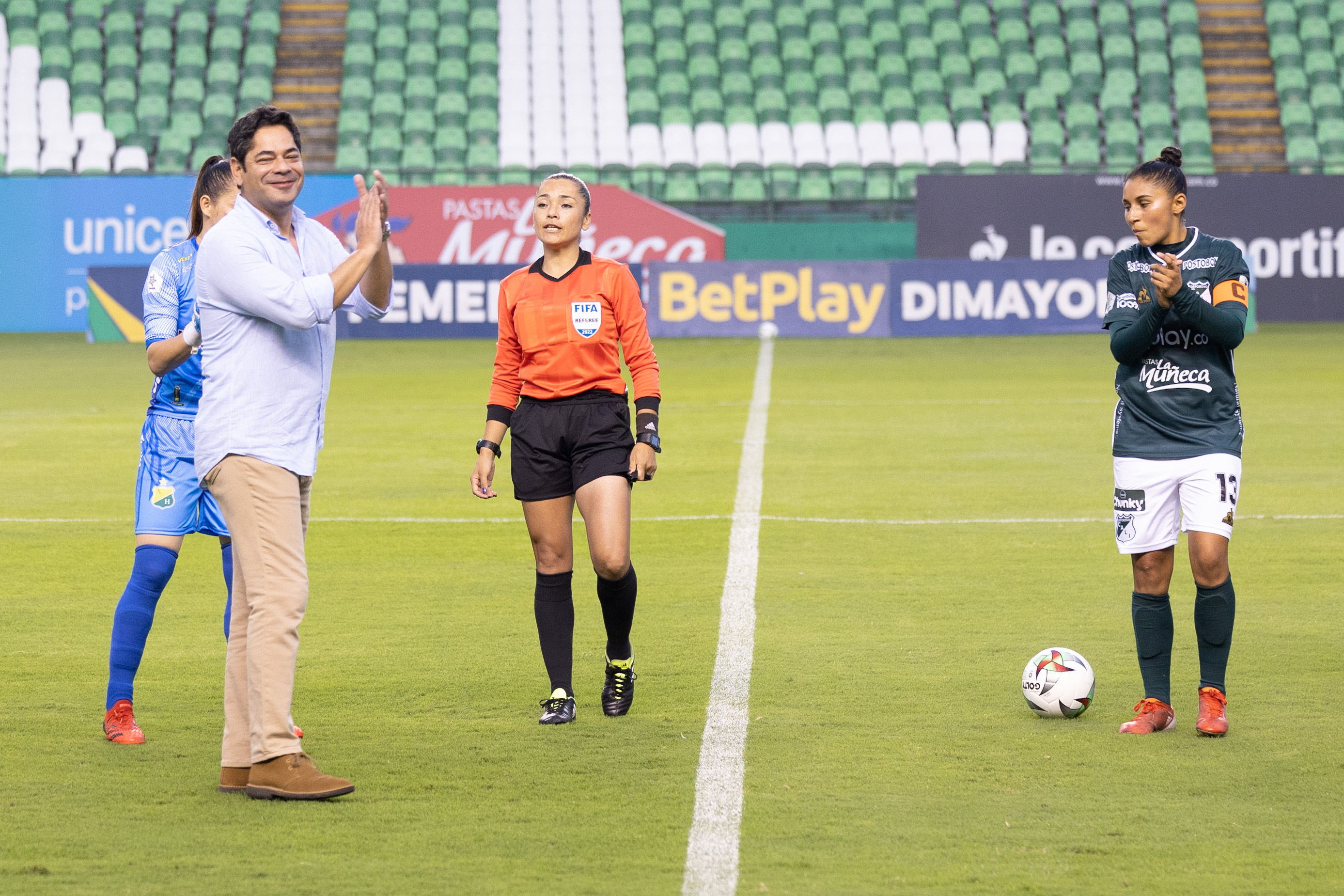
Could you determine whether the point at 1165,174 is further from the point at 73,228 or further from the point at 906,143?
the point at 906,143

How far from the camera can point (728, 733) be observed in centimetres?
547

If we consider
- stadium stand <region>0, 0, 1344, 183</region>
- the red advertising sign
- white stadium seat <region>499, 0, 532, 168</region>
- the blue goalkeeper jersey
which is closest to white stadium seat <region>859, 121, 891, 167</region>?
stadium stand <region>0, 0, 1344, 183</region>

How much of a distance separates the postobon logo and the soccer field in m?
0.72

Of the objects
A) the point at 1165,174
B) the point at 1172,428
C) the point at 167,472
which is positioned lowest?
the point at 167,472

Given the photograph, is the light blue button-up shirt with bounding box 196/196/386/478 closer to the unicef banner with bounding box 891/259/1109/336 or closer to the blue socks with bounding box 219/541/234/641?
the blue socks with bounding box 219/541/234/641

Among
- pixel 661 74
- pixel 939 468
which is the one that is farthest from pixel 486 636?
pixel 661 74

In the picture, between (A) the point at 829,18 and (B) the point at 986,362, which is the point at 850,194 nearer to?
(A) the point at 829,18

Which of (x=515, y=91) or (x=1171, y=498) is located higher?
(x=515, y=91)

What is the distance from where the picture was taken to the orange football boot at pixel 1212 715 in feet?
17.7

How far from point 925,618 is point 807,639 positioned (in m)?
0.70

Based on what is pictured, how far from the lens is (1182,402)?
5.38 m

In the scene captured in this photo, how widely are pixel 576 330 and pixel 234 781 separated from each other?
178cm

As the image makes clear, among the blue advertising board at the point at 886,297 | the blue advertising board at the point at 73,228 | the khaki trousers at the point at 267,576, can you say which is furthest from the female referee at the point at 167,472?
the blue advertising board at the point at 73,228

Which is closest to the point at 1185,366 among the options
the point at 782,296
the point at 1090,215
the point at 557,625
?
the point at 557,625
